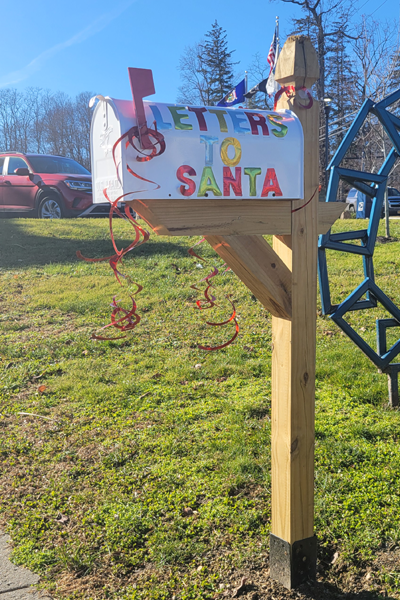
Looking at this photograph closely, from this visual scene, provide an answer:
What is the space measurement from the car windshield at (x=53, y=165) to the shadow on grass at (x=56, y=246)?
1.48 m

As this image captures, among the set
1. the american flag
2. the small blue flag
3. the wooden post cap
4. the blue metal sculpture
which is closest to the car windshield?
the blue metal sculpture

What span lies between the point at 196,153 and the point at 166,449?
2403mm

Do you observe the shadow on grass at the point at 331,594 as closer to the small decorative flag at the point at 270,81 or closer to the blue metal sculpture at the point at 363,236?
the blue metal sculpture at the point at 363,236

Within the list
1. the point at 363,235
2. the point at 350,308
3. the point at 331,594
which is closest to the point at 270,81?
the point at 363,235

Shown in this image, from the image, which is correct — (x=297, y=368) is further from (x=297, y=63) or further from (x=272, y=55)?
(x=272, y=55)

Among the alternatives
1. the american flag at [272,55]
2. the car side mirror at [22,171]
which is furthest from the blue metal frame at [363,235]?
the car side mirror at [22,171]

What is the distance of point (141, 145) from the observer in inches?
70.3

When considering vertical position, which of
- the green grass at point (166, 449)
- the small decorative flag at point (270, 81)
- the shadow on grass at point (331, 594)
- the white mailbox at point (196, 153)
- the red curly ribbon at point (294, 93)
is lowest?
the shadow on grass at point (331, 594)

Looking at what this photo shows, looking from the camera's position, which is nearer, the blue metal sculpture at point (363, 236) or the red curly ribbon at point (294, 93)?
the red curly ribbon at point (294, 93)

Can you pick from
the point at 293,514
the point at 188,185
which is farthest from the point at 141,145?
the point at 293,514

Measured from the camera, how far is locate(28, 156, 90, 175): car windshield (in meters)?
11.7

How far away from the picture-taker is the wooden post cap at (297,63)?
2195mm

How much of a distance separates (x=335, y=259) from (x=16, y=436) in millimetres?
6080

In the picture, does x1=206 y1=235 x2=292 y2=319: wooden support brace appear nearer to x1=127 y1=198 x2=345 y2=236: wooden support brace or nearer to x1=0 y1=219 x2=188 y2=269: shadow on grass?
x1=127 y1=198 x2=345 y2=236: wooden support brace
